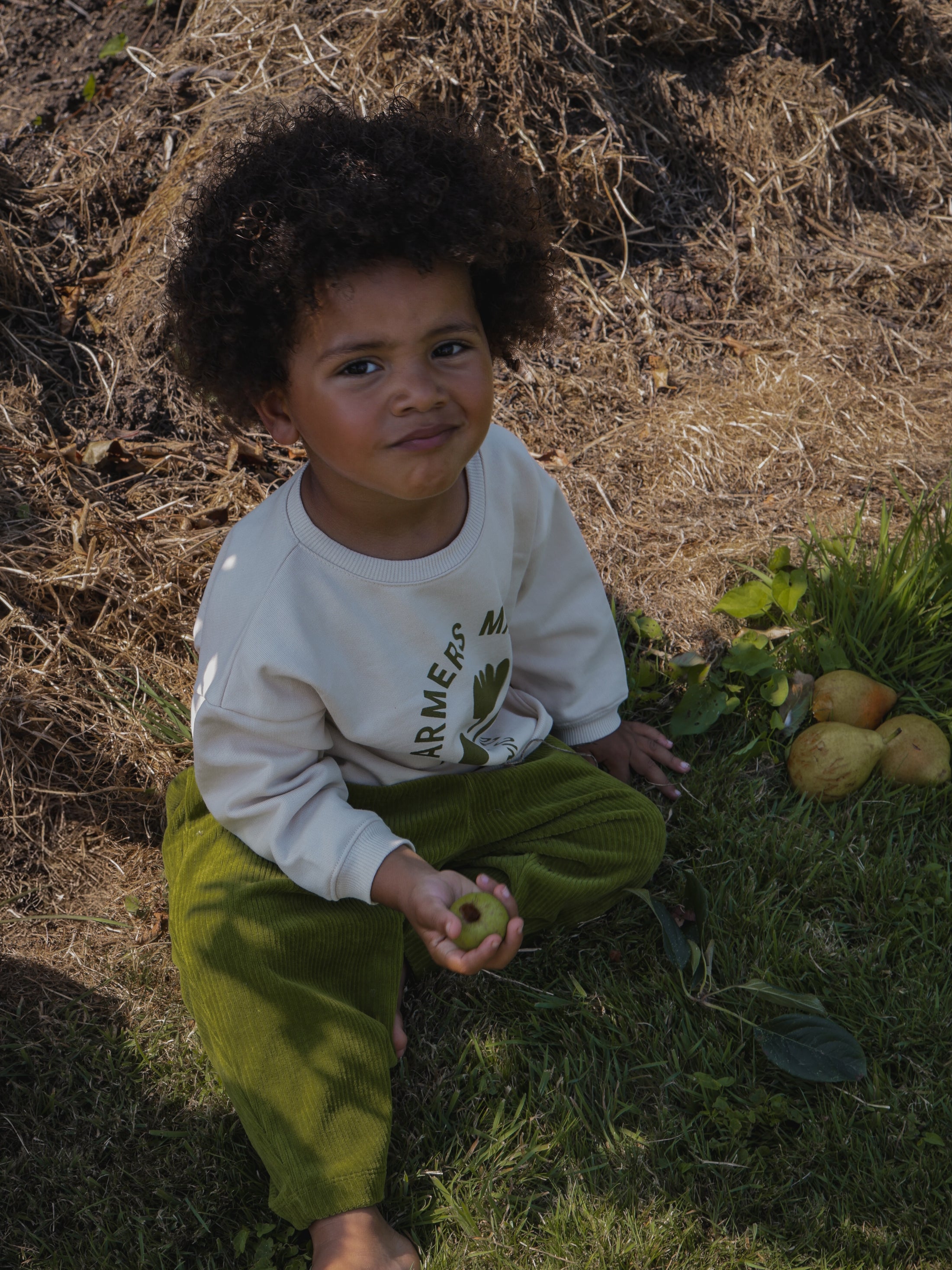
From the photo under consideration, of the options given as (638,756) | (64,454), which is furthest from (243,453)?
(638,756)

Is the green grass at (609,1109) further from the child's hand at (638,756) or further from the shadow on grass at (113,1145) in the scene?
the child's hand at (638,756)

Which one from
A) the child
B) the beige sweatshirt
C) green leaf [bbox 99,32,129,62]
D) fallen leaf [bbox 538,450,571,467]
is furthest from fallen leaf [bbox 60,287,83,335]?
the beige sweatshirt

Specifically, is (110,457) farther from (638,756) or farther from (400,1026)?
(400,1026)

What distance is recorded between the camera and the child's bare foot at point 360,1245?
1824 millimetres

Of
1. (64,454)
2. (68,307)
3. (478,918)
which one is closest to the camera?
(478,918)

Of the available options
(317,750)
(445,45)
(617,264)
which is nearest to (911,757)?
(317,750)

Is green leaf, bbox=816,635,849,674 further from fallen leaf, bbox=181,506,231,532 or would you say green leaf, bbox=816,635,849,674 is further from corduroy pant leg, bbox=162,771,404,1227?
fallen leaf, bbox=181,506,231,532

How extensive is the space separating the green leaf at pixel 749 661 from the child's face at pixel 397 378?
1195 mm

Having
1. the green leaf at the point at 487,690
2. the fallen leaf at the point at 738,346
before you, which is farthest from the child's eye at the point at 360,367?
the fallen leaf at the point at 738,346

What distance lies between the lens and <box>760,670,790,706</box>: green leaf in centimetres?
277

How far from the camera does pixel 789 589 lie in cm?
296

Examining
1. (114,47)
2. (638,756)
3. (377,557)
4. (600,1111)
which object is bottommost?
(600,1111)

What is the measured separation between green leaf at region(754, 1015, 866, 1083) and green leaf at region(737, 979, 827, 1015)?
0.08 feet

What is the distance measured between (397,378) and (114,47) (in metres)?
3.15
